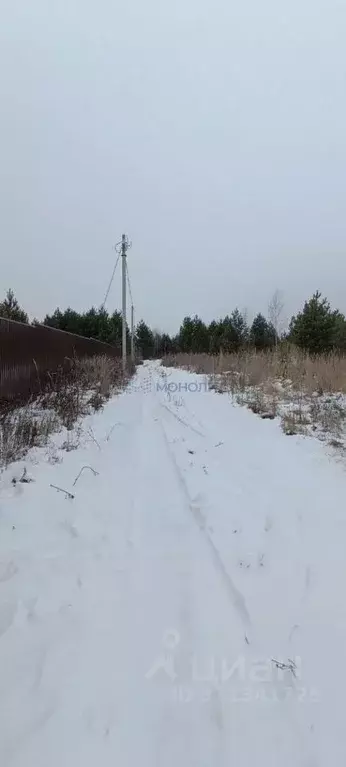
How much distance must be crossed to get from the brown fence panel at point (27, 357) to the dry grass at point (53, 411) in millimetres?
348

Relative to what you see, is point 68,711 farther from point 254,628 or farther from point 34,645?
point 254,628

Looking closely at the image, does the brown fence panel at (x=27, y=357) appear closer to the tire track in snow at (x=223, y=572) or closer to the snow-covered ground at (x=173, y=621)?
the snow-covered ground at (x=173, y=621)

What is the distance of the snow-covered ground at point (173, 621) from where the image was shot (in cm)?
145

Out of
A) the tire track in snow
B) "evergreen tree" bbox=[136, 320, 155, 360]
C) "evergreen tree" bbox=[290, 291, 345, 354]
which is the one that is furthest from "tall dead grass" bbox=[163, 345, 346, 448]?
"evergreen tree" bbox=[136, 320, 155, 360]

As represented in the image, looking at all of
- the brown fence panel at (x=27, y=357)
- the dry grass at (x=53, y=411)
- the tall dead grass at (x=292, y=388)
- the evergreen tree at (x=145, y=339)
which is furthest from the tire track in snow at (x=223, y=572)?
the evergreen tree at (x=145, y=339)

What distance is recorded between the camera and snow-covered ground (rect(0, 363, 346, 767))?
1454 mm

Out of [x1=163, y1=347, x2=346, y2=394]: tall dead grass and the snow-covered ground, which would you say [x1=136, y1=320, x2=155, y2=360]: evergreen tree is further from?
the snow-covered ground

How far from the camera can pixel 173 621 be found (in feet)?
6.65

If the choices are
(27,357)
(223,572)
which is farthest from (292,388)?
(223,572)

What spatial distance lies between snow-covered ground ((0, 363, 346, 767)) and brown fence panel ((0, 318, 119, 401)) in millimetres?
3446

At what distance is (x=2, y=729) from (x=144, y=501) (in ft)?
6.97

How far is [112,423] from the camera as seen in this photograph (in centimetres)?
699

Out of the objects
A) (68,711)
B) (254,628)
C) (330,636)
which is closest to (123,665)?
(68,711)

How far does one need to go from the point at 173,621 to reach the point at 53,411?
5.25 m
